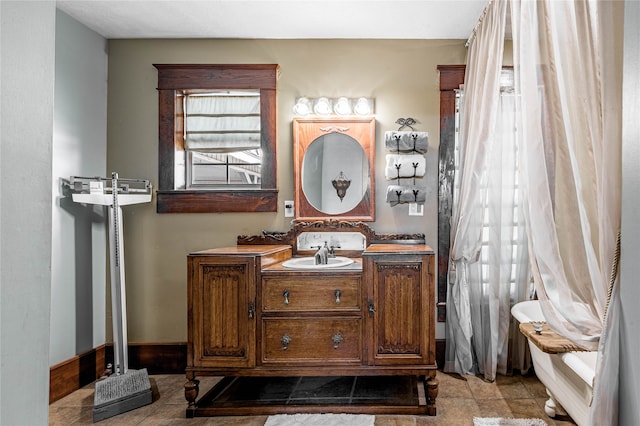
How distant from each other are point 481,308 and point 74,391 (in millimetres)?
3021

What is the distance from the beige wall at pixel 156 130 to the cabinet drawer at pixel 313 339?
0.99 m

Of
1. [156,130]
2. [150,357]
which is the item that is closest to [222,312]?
[150,357]

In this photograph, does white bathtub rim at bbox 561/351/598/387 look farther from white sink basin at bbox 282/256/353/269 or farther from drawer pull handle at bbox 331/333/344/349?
white sink basin at bbox 282/256/353/269

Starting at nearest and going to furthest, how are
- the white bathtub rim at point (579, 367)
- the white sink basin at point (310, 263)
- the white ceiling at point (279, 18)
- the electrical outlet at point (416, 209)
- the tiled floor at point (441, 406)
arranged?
the white bathtub rim at point (579, 367) < the tiled floor at point (441, 406) < the white sink basin at point (310, 263) < the white ceiling at point (279, 18) < the electrical outlet at point (416, 209)

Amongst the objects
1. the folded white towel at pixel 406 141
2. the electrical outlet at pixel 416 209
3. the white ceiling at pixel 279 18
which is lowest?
the electrical outlet at pixel 416 209

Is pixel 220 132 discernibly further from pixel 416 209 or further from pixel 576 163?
pixel 576 163

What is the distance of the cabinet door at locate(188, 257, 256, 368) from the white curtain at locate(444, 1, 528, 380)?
1545 mm

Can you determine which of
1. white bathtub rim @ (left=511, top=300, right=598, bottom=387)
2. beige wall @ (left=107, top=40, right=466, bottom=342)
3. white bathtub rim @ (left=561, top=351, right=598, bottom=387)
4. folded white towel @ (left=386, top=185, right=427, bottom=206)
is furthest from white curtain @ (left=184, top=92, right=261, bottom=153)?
white bathtub rim @ (left=561, top=351, right=598, bottom=387)

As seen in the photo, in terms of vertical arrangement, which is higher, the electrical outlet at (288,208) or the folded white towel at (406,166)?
the folded white towel at (406,166)

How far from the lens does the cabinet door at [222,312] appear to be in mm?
2754

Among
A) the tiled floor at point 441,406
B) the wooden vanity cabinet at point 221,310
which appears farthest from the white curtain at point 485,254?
the wooden vanity cabinet at point 221,310

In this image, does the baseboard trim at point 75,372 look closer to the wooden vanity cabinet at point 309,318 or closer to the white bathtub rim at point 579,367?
the wooden vanity cabinet at point 309,318

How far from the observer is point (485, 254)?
3455 millimetres

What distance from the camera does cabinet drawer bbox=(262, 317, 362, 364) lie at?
2.77m
